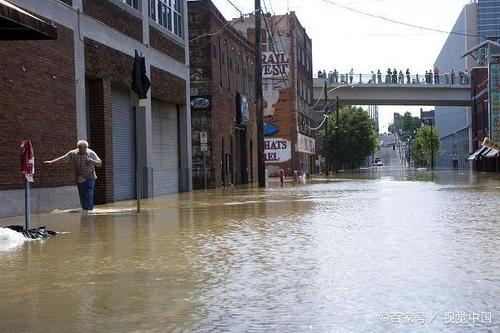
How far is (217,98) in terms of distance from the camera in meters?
34.3

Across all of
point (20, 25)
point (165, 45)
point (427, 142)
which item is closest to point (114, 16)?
point (165, 45)

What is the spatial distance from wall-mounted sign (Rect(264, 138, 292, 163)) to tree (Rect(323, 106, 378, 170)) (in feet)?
67.8

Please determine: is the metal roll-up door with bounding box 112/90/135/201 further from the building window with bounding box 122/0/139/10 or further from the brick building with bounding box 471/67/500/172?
the brick building with bounding box 471/67/500/172

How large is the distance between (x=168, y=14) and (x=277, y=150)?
3277cm

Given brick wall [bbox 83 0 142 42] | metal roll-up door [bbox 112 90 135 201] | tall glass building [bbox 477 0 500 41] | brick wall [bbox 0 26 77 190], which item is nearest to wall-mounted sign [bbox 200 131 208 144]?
metal roll-up door [bbox 112 90 135 201]

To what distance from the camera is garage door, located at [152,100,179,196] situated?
2672 cm

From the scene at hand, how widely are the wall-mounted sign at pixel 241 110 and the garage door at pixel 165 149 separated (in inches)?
401

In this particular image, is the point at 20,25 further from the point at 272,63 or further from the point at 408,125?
the point at 408,125

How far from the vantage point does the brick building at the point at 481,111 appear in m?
65.8

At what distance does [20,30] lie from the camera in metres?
11.6

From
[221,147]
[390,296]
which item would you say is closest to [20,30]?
[390,296]

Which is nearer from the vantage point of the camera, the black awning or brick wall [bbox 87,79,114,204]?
the black awning

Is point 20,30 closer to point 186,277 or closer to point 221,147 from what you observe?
point 186,277

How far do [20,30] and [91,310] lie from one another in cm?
733
